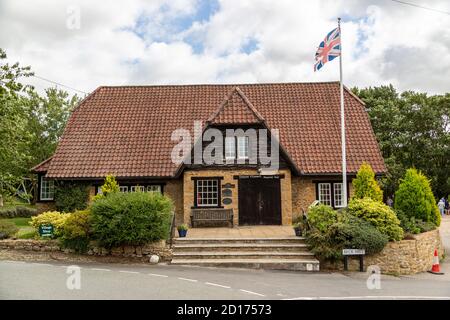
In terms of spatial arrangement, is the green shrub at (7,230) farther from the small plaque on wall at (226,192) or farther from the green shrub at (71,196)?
the small plaque on wall at (226,192)

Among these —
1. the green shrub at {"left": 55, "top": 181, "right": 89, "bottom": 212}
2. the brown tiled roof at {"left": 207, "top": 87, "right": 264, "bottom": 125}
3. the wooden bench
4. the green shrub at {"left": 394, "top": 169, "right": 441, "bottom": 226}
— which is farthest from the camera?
the green shrub at {"left": 55, "top": 181, "right": 89, "bottom": 212}

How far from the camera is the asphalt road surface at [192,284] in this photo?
980 cm

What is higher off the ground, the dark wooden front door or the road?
the dark wooden front door

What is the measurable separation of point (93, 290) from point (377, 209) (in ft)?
35.3

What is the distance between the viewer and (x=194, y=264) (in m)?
13.9

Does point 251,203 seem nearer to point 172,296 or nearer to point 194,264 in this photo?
point 194,264

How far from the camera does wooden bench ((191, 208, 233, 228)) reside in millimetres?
19438

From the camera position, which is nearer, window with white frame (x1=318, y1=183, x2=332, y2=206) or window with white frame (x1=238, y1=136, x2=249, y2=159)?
window with white frame (x1=238, y1=136, x2=249, y2=159)

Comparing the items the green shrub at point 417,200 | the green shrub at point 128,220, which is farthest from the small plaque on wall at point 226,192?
the green shrub at point 417,200

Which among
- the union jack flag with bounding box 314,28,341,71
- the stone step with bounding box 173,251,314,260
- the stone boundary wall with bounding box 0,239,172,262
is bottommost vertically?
the stone step with bounding box 173,251,314,260

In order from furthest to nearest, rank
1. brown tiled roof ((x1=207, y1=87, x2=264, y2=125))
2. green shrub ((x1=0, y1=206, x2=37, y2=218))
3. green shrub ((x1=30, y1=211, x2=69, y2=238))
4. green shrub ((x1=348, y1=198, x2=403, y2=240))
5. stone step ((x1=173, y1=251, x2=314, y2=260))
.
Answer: green shrub ((x1=0, y1=206, x2=37, y2=218)), brown tiled roof ((x1=207, y1=87, x2=264, y2=125)), green shrub ((x1=30, y1=211, x2=69, y2=238)), green shrub ((x1=348, y1=198, x2=403, y2=240)), stone step ((x1=173, y1=251, x2=314, y2=260))

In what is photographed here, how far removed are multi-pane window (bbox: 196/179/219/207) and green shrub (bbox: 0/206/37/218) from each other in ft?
55.5

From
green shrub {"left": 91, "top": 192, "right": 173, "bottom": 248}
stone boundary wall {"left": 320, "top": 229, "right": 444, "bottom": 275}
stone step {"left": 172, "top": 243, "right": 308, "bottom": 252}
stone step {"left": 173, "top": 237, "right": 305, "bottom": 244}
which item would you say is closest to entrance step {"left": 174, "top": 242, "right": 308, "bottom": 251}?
stone step {"left": 172, "top": 243, "right": 308, "bottom": 252}

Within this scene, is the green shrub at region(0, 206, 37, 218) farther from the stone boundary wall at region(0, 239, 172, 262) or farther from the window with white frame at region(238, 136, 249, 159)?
the window with white frame at region(238, 136, 249, 159)
